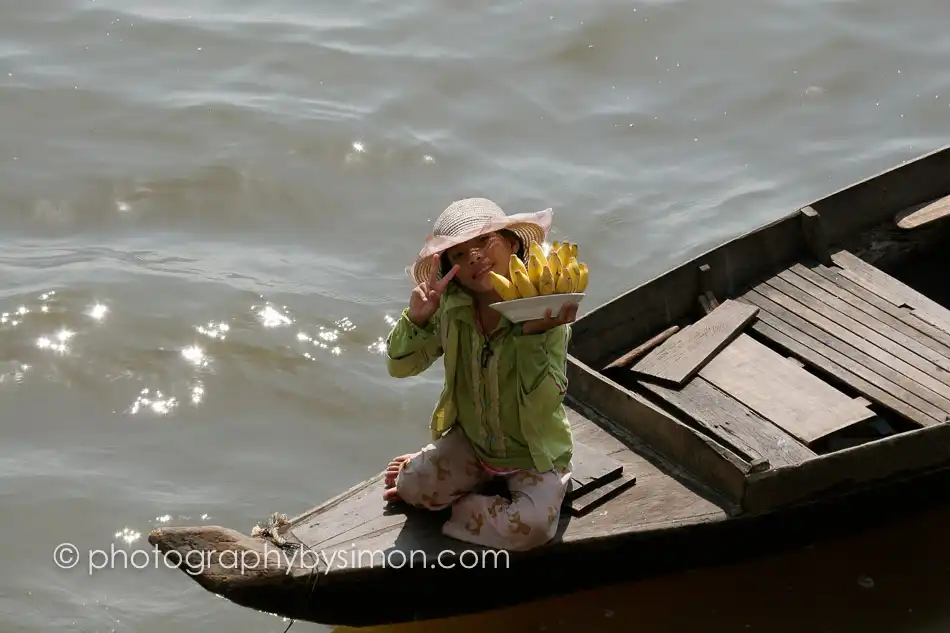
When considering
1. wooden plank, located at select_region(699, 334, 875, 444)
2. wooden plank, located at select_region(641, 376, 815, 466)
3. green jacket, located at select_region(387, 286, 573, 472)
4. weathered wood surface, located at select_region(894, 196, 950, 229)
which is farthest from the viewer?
weathered wood surface, located at select_region(894, 196, 950, 229)

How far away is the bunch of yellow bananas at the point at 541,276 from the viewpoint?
4.35m

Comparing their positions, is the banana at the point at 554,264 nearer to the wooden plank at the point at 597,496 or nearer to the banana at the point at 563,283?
the banana at the point at 563,283

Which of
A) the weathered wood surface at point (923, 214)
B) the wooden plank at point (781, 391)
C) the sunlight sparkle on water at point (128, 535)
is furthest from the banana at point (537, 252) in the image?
the weathered wood surface at point (923, 214)

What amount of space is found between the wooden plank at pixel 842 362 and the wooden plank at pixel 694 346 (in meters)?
0.13

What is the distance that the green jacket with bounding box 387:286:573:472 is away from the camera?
181 inches

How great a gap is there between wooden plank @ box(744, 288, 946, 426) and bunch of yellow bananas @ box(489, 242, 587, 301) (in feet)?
6.61

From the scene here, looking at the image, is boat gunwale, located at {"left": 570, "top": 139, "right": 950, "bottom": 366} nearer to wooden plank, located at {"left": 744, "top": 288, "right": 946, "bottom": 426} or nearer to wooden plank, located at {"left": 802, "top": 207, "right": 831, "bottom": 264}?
wooden plank, located at {"left": 802, "top": 207, "right": 831, "bottom": 264}

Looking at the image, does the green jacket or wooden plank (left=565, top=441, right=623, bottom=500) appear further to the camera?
wooden plank (left=565, top=441, right=623, bottom=500)

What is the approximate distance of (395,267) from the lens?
27.3 feet

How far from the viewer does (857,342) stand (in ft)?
20.2

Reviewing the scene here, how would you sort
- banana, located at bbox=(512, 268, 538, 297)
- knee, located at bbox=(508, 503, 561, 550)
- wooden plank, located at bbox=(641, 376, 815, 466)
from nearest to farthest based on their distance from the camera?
banana, located at bbox=(512, 268, 538, 297)
knee, located at bbox=(508, 503, 561, 550)
wooden plank, located at bbox=(641, 376, 815, 466)

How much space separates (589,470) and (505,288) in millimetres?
1192

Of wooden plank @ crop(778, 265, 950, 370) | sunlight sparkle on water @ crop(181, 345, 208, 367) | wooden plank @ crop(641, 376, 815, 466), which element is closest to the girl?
wooden plank @ crop(641, 376, 815, 466)

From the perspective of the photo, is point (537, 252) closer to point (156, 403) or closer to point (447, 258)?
point (447, 258)
